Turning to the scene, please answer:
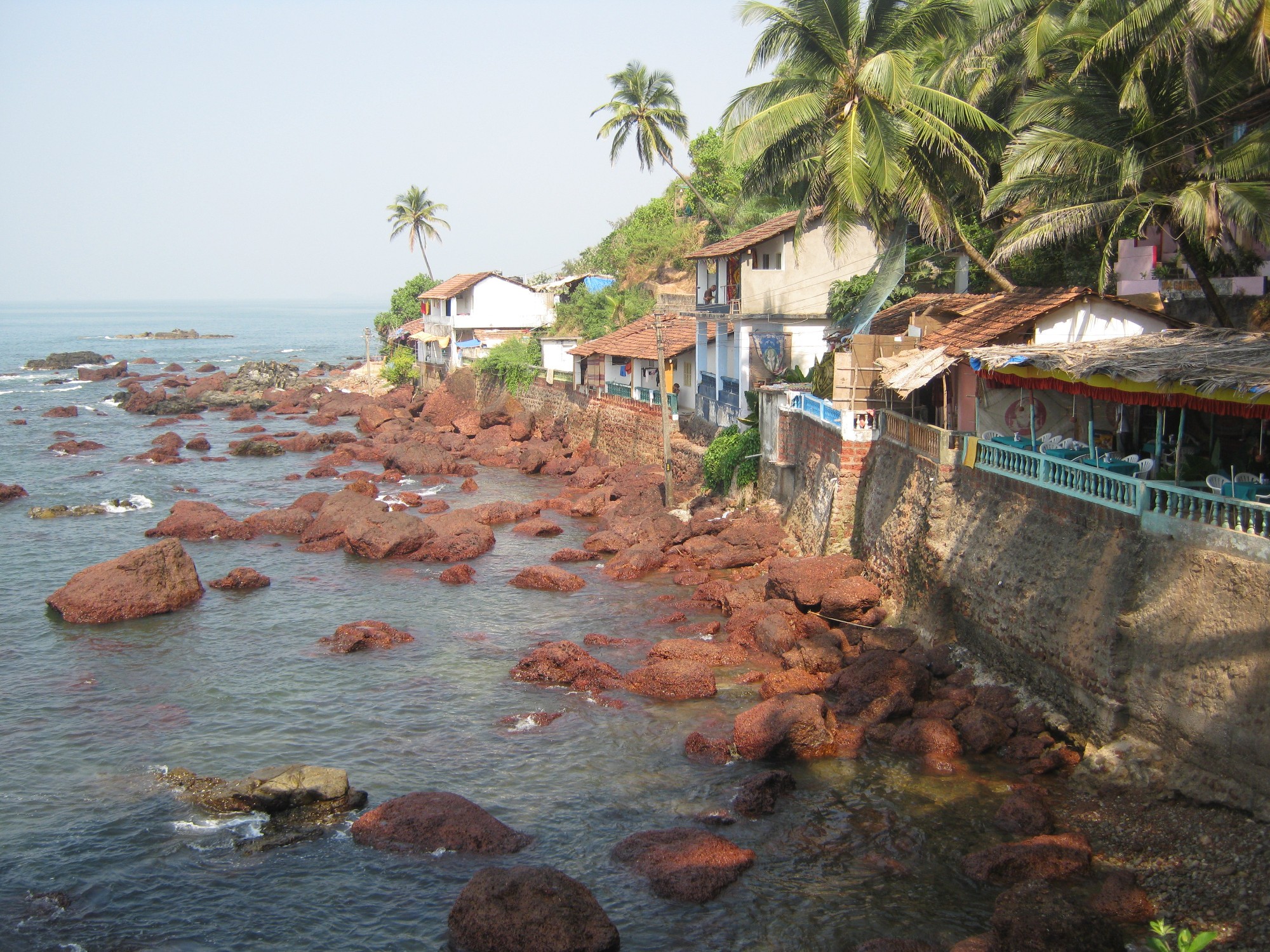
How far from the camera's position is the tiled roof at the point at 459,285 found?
218 ft

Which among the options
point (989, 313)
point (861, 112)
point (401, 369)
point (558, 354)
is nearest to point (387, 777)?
point (989, 313)

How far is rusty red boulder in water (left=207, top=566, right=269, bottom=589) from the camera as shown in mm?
27875

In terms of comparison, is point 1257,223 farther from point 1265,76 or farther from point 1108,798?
point 1108,798

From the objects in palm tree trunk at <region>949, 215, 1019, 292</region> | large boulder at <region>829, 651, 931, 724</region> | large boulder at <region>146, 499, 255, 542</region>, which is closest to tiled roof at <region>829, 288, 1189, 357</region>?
palm tree trunk at <region>949, 215, 1019, 292</region>

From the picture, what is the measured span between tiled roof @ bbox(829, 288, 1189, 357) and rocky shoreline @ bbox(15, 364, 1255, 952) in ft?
17.9

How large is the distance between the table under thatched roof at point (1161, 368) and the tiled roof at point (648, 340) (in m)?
21.3

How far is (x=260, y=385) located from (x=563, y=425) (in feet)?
133

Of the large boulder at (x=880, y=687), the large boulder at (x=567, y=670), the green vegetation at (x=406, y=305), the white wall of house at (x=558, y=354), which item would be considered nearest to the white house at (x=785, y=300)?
the large boulder at (x=567, y=670)

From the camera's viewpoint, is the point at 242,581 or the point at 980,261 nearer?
the point at 980,261

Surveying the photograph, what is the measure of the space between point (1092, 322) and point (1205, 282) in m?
2.27

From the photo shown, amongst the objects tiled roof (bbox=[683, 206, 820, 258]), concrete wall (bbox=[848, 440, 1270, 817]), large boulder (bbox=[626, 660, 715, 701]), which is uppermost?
tiled roof (bbox=[683, 206, 820, 258])

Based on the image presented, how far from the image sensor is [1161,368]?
1373cm

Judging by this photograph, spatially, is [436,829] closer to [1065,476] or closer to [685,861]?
[685,861]

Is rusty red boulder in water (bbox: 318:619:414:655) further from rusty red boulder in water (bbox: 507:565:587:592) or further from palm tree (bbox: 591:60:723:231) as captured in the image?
palm tree (bbox: 591:60:723:231)
